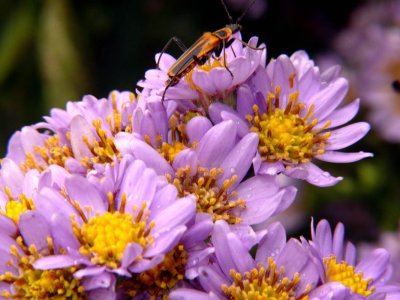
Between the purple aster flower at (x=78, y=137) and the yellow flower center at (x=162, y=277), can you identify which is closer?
the yellow flower center at (x=162, y=277)

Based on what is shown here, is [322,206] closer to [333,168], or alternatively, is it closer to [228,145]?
[333,168]

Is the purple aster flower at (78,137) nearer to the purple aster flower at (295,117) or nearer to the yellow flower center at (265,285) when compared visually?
the purple aster flower at (295,117)

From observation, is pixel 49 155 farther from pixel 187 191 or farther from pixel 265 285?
pixel 265 285

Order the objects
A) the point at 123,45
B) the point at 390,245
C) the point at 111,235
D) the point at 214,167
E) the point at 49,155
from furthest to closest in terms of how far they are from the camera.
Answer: the point at 123,45 → the point at 390,245 → the point at 49,155 → the point at 214,167 → the point at 111,235

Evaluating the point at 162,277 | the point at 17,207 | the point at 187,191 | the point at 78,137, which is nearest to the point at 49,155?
the point at 78,137

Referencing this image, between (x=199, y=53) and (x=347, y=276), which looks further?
(x=199, y=53)

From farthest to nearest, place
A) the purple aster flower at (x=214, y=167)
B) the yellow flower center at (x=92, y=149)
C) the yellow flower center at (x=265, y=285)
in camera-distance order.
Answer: the yellow flower center at (x=92, y=149) < the purple aster flower at (x=214, y=167) < the yellow flower center at (x=265, y=285)

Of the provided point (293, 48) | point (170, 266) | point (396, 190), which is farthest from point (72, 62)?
point (170, 266)

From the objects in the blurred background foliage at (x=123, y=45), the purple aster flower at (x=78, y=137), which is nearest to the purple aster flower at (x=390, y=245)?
the blurred background foliage at (x=123, y=45)
